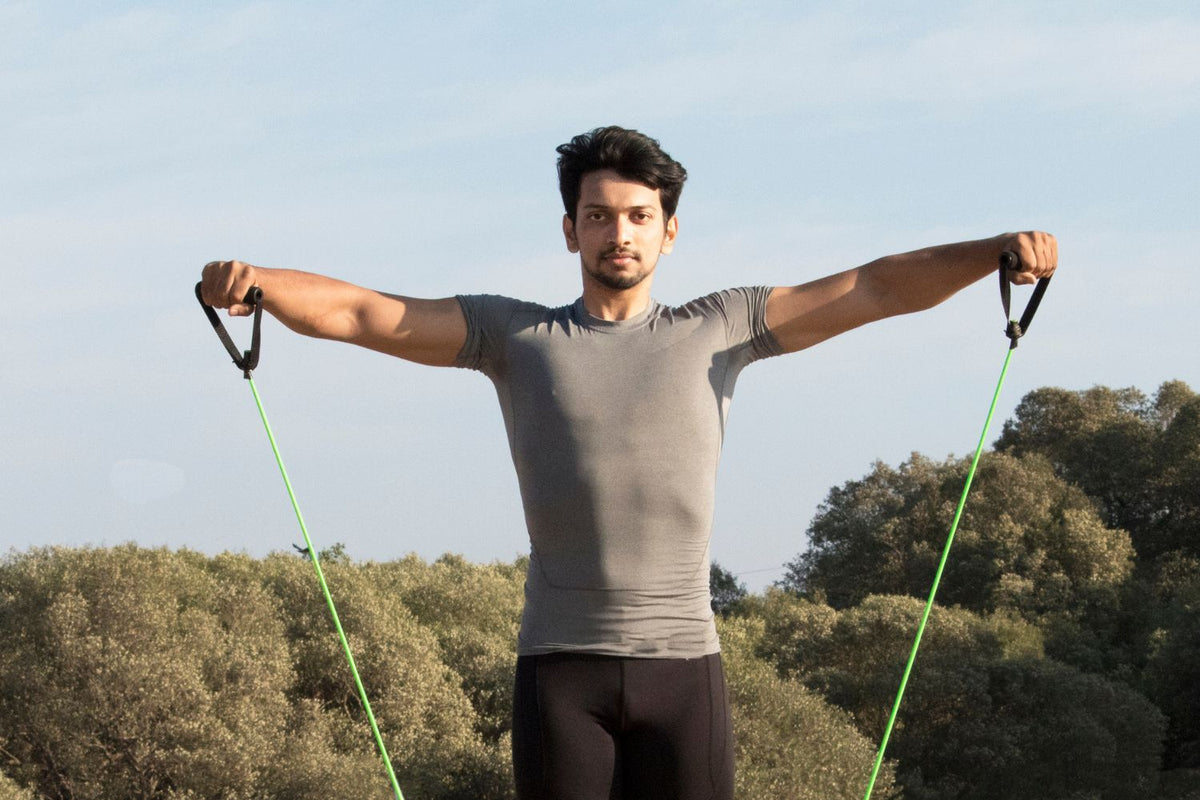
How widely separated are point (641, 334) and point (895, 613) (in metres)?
31.6

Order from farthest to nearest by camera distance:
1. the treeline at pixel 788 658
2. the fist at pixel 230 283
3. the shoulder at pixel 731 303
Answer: the treeline at pixel 788 658 < the shoulder at pixel 731 303 < the fist at pixel 230 283

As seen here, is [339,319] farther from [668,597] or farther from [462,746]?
[462,746]

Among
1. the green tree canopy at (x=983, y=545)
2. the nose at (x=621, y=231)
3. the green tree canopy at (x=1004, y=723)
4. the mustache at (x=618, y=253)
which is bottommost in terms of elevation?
the green tree canopy at (x=1004, y=723)

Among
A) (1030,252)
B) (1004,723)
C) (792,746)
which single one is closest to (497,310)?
(1030,252)

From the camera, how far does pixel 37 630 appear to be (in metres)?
28.1

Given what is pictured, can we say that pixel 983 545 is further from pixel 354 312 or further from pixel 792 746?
pixel 354 312

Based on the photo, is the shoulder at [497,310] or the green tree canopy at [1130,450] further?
the green tree canopy at [1130,450]

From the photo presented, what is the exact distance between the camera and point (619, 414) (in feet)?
11.3

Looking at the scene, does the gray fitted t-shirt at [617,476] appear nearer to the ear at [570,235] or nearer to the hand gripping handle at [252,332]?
the ear at [570,235]

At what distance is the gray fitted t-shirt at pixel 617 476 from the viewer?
3404 millimetres

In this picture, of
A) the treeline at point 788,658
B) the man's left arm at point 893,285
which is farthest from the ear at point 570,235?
the treeline at point 788,658

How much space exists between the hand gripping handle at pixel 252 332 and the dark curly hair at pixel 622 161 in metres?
0.82

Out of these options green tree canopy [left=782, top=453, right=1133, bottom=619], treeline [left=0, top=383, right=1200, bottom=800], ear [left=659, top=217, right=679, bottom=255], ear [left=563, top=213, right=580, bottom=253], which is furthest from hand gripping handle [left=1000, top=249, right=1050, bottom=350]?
green tree canopy [left=782, top=453, right=1133, bottom=619]

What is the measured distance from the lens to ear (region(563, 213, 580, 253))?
3.78 meters
